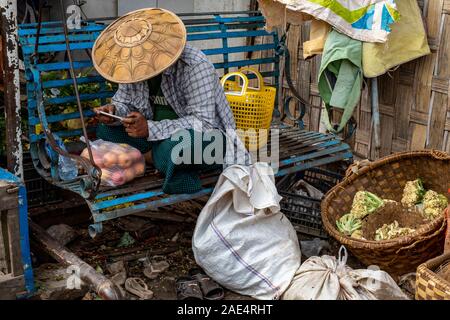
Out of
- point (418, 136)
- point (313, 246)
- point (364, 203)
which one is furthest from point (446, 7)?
point (313, 246)

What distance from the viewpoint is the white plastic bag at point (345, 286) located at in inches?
137

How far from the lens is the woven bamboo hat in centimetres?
385

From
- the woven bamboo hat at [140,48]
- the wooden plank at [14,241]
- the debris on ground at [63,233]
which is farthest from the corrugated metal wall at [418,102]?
the wooden plank at [14,241]

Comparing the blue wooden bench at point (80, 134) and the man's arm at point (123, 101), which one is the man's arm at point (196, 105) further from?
the blue wooden bench at point (80, 134)

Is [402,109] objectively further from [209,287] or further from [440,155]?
[209,287]

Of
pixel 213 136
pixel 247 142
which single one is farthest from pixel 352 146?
pixel 213 136

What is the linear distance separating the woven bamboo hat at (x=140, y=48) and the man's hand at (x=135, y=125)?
23 centimetres

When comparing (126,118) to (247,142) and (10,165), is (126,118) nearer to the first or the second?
(10,165)

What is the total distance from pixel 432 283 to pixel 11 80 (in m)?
2.66

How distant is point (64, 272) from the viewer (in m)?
3.83

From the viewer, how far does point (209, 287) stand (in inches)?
151

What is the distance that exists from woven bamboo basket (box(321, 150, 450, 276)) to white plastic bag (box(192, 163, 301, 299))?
1.50ft

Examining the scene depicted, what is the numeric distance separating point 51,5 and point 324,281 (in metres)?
5.62

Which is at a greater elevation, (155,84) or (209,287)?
(155,84)
